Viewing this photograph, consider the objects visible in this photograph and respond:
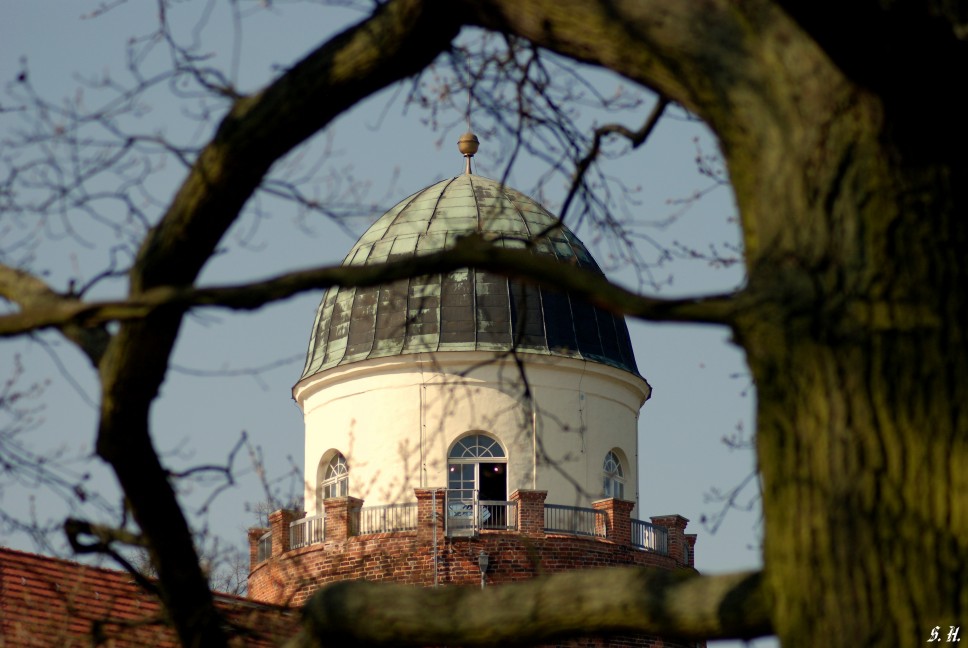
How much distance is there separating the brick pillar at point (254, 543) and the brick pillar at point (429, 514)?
136 inches

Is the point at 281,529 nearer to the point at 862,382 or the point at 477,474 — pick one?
the point at 477,474

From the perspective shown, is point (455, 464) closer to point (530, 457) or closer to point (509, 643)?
point (530, 457)

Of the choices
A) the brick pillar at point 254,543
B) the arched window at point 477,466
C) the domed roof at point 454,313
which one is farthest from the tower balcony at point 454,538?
the domed roof at point 454,313

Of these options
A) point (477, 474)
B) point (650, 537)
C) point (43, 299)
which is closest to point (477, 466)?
point (477, 474)

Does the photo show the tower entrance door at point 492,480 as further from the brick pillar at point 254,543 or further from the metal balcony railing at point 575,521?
the brick pillar at point 254,543

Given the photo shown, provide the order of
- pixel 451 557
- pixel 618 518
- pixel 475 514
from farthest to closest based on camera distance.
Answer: pixel 618 518
pixel 475 514
pixel 451 557

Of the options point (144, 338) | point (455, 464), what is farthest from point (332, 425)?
point (144, 338)

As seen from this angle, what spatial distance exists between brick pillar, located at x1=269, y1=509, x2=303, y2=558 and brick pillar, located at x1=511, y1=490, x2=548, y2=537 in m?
3.76

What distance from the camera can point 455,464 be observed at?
28.8 metres

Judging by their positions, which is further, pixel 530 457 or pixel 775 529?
pixel 530 457

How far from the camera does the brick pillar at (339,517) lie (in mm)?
28219

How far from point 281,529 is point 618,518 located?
218 inches

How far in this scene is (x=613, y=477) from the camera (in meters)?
29.8

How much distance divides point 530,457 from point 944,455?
24.7 m
